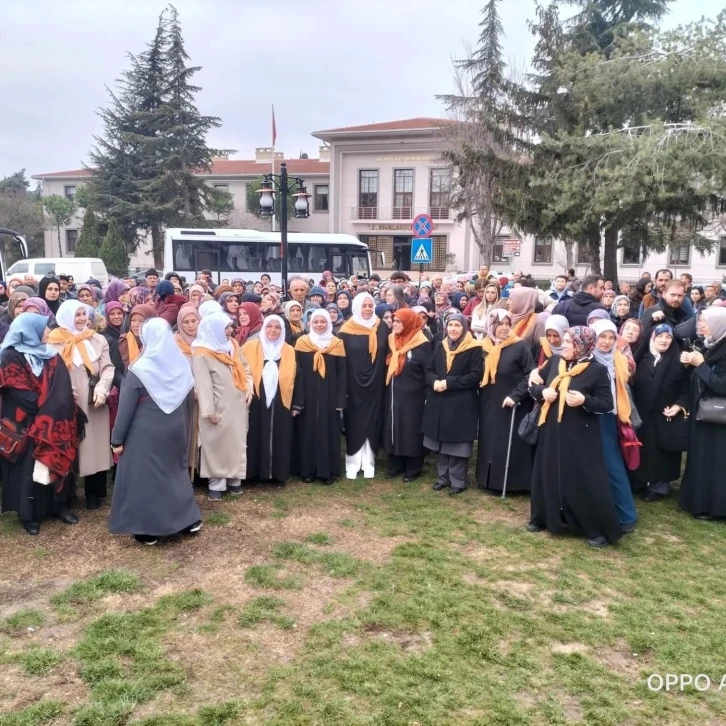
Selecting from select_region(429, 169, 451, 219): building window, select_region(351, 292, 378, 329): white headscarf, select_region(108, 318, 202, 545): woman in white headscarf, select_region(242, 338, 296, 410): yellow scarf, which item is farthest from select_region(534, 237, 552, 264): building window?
select_region(108, 318, 202, 545): woman in white headscarf

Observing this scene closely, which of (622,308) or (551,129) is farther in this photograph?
(551,129)

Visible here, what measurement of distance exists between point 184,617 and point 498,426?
3303mm

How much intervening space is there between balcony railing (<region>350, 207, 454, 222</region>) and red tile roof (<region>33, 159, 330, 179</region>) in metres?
4.49

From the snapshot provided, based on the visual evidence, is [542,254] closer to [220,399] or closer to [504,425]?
[504,425]

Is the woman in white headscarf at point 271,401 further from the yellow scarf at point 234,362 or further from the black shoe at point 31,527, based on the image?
the black shoe at point 31,527

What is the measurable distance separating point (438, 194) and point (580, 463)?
1351 inches

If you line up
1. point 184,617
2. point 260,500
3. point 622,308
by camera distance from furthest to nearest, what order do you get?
point 622,308 < point 260,500 < point 184,617

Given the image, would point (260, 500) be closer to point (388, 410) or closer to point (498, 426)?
point (388, 410)

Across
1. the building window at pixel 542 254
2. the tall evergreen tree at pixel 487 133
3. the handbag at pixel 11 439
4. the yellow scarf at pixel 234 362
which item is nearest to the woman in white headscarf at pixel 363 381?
the yellow scarf at pixel 234 362

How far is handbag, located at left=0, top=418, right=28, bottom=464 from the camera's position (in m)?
4.81

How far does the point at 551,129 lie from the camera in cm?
1939

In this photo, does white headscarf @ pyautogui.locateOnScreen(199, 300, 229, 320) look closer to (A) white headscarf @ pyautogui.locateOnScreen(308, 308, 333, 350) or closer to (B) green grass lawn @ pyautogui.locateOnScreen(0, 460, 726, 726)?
(A) white headscarf @ pyautogui.locateOnScreen(308, 308, 333, 350)

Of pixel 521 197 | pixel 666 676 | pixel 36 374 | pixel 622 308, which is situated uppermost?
pixel 521 197

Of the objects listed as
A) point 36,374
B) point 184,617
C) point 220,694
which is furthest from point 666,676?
point 36,374
